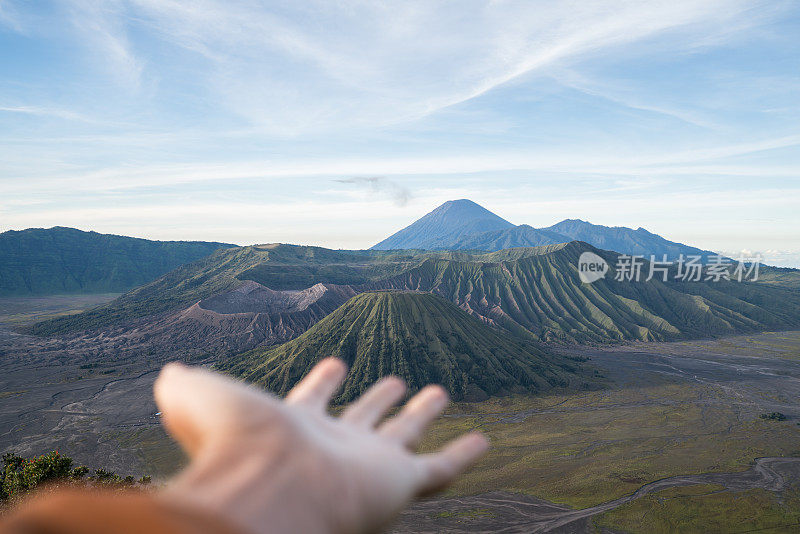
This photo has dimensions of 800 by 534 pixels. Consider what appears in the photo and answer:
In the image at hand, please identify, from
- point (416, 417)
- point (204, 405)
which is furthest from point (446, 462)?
point (204, 405)

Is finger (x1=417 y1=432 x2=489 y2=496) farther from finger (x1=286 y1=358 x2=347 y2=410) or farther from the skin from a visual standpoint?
finger (x1=286 y1=358 x2=347 y2=410)

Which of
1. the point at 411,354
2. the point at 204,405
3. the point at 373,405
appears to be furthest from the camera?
the point at 411,354

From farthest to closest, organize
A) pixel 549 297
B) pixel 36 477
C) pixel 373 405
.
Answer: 1. pixel 549 297
2. pixel 36 477
3. pixel 373 405

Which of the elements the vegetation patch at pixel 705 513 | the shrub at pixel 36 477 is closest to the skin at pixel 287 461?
the shrub at pixel 36 477

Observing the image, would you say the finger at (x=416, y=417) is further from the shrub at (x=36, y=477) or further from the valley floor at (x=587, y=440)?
the valley floor at (x=587, y=440)

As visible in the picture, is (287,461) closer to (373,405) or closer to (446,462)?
(373,405)
